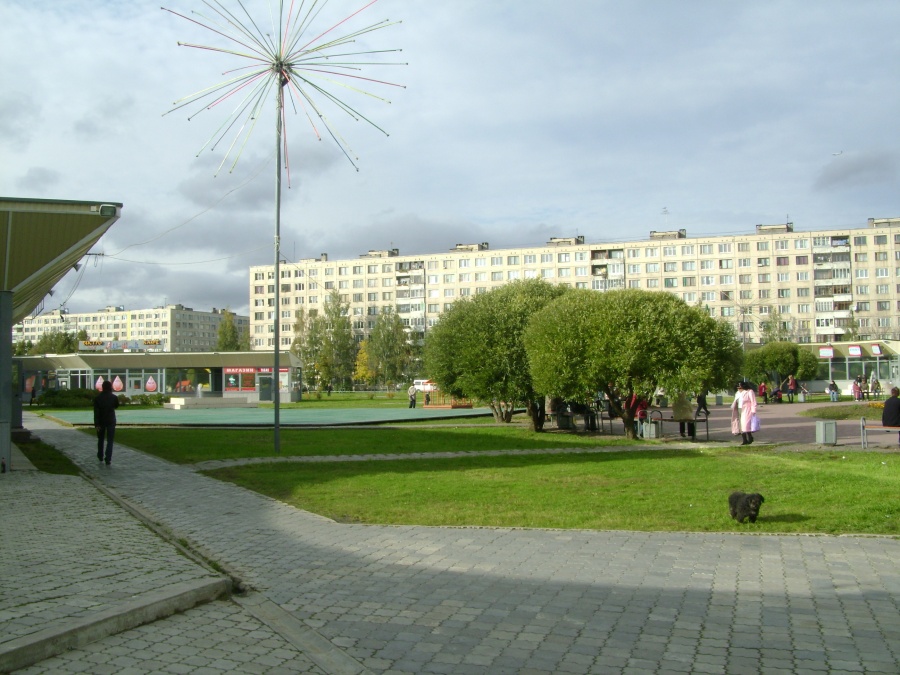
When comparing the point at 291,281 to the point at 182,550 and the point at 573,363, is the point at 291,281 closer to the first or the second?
the point at 573,363

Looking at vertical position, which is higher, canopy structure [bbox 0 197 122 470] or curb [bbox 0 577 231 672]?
canopy structure [bbox 0 197 122 470]

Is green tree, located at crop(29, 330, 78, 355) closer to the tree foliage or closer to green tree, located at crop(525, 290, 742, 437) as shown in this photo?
the tree foliage

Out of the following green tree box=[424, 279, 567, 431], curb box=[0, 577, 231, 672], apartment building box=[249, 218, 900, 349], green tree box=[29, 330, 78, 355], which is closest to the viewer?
curb box=[0, 577, 231, 672]

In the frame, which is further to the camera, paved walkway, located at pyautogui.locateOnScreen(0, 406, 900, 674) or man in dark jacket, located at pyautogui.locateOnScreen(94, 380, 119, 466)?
man in dark jacket, located at pyautogui.locateOnScreen(94, 380, 119, 466)

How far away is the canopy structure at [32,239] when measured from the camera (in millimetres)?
15438

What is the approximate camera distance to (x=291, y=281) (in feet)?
452

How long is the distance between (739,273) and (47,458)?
10336 centimetres

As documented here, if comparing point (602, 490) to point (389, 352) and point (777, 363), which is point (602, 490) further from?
point (389, 352)

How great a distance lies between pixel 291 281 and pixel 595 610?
444 ft

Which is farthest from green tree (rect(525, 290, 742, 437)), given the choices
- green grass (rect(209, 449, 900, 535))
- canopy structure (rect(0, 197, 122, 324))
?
canopy structure (rect(0, 197, 122, 324))

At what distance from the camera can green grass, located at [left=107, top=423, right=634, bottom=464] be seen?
68.6ft

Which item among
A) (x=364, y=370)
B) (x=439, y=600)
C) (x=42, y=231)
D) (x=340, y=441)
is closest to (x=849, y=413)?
(x=340, y=441)

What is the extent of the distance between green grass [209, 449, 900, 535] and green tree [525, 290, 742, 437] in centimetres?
453

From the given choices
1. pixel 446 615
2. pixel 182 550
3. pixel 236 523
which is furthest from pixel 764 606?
pixel 236 523
